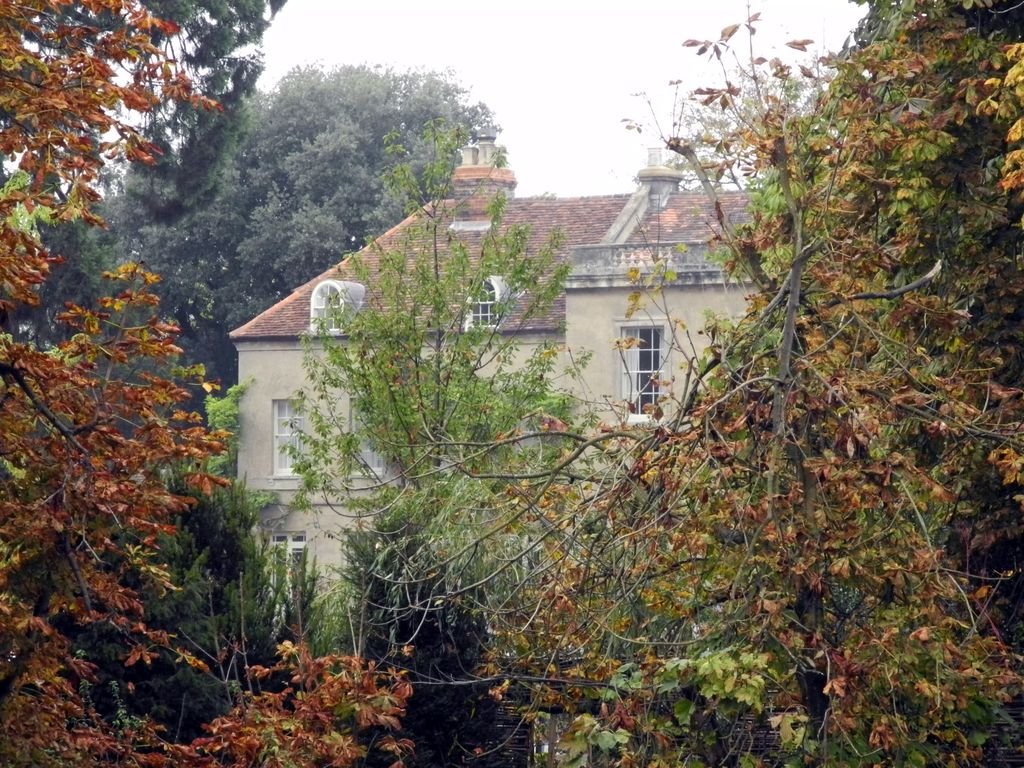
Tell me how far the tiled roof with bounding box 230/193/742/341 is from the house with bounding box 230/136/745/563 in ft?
0.12

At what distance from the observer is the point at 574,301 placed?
30031 mm

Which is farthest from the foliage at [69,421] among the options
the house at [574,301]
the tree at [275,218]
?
the tree at [275,218]

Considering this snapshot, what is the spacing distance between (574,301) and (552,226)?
397 centimetres

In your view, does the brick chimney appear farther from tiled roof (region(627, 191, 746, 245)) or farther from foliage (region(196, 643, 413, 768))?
foliage (region(196, 643, 413, 768))

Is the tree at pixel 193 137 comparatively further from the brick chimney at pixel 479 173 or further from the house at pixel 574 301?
the brick chimney at pixel 479 173

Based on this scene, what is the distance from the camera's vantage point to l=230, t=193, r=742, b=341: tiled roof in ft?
101

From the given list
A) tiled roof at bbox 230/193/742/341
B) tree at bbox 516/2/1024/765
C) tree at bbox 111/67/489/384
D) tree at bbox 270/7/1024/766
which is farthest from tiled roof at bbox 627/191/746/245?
tree at bbox 516/2/1024/765

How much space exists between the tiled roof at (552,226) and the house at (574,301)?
0.12 ft

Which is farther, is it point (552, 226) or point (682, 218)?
point (552, 226)

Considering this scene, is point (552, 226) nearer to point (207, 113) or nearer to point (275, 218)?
point (207, 113)

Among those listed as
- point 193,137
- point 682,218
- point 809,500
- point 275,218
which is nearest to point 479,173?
point 682,218

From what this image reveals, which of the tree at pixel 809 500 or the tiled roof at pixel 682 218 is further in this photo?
the tiled roof at pixel 682 218

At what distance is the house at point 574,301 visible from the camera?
2905cm

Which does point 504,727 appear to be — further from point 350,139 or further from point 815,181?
point 350,139
